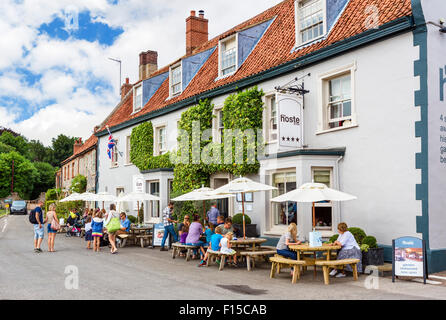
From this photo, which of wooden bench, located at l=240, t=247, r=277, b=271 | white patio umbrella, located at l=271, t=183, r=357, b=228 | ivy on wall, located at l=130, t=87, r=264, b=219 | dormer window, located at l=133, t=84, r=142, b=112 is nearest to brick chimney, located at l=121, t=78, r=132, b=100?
dormer window, located at l=133, t=84, r=142, b=112

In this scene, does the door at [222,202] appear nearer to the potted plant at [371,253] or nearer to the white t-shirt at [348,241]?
the potted plant at [371,253]

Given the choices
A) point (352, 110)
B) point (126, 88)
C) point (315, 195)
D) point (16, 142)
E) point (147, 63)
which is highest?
point (16, 142)

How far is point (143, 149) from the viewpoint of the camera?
25.0m

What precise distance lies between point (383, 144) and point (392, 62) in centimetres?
223

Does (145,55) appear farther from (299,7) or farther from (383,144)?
(383,144)

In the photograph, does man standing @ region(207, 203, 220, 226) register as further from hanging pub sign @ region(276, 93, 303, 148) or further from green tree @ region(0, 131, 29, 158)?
green tree @ region(0, 131, 29, 158)

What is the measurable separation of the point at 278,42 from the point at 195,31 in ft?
35.3

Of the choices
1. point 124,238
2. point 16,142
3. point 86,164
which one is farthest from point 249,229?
point 16,142

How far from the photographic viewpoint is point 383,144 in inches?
499

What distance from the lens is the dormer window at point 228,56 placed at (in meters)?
19.7

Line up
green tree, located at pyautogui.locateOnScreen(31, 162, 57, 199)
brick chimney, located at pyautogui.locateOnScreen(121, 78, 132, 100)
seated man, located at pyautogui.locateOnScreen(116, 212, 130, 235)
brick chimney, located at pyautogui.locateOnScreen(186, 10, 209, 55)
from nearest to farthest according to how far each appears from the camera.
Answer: seated man, located at pyautogui.locateOnScreen(116, 212, 130, 235)
brick chimney, located at pyautogui.locateOnScreen(186, 10, 209, 55)
brick chimney, located at pyautogui.locateOnScreen(121, 78, 132, 100)
green tree, located at pyautogui.locateOnScreen(31, 162, 57, 199)

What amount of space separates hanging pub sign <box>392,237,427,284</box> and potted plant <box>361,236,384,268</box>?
3.82 feet

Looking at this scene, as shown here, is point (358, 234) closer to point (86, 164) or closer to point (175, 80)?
point (175, 80)

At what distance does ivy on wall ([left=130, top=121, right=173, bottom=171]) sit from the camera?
23.9 meters
